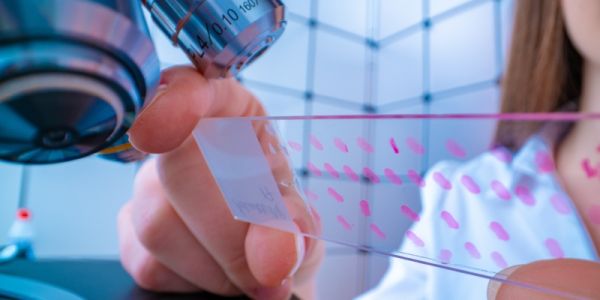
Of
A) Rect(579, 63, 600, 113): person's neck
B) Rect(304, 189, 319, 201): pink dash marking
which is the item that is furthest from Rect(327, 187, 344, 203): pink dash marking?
Rect(579, 63, 600, 113): person's neck

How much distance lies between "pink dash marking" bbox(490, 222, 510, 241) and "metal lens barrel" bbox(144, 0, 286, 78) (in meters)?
0.20

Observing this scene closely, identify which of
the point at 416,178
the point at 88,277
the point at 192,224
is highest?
the point at 416,178

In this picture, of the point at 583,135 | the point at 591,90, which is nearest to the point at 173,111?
the point at 583,135

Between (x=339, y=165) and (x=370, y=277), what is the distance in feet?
2.97

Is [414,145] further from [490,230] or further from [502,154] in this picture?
[502,154]

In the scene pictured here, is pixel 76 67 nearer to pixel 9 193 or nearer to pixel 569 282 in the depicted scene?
pixel 569 282

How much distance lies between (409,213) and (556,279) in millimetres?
67

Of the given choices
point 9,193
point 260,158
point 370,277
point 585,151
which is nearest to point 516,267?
point 260,158

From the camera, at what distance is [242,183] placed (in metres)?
0.20

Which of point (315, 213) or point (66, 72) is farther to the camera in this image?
point (315, 213)

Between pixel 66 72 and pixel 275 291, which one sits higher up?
pixel 66 72

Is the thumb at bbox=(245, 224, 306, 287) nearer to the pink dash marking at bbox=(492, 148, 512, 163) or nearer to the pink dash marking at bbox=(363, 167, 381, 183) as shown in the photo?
the pink dash marking at bbox=(363, 167, 381, 183)

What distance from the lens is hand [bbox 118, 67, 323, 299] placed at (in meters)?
0.18

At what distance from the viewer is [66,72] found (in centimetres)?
9
